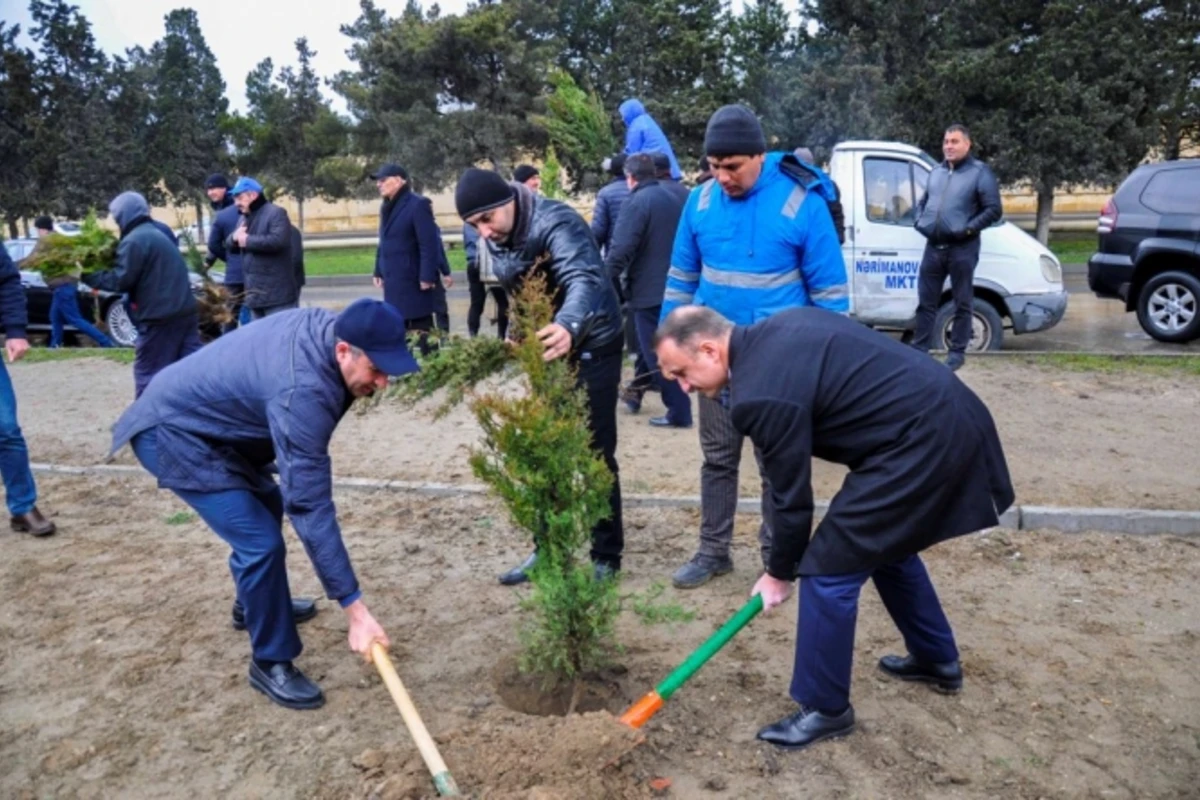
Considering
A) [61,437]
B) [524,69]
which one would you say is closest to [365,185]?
[524,69]

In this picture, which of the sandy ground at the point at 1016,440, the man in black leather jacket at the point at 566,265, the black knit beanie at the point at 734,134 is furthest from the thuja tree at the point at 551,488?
the sandy ground at the point at 1016,440

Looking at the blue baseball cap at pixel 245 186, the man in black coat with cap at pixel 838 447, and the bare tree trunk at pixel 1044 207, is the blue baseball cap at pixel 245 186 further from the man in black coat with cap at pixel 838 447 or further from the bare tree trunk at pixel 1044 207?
the bare tree trunk at pixel 1044 207

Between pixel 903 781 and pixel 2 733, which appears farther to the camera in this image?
pixel 2 733

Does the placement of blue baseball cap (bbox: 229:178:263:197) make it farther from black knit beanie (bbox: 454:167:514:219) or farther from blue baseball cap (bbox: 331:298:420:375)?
blue baseball cap (bbox: 331:298:420:375)

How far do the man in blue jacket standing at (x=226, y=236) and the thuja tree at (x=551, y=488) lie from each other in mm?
6650

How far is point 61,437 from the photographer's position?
8273 mm

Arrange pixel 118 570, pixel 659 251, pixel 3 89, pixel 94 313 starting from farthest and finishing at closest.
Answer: pixel 3 89, pixel 94 313, pixel 659 251, pixel 118 570

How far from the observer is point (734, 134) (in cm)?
423

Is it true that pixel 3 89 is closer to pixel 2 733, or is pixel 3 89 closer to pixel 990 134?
pixel 990 134

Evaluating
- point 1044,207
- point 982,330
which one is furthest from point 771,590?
point 1044,207

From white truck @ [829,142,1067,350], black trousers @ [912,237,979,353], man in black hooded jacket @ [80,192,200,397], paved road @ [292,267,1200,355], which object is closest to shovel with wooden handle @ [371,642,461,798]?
man in black hooded jacket @ [80,192,200,397]

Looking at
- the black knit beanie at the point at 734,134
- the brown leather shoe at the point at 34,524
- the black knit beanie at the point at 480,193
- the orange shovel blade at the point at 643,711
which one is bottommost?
the orange shovel blade at the point at 643,711

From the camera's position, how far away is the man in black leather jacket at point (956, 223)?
8.21 metres

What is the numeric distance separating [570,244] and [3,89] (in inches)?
1403
